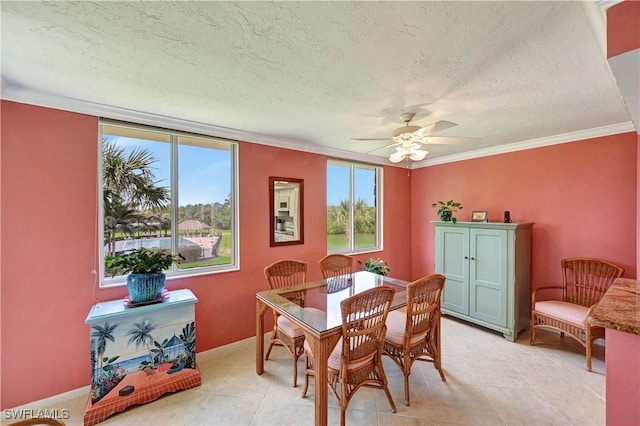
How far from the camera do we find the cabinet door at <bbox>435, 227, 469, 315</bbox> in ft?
11.5

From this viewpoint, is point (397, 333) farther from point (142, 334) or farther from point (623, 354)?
point (142, 334)

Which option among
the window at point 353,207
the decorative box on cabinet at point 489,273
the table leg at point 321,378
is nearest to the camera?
the table leg at point 321,378

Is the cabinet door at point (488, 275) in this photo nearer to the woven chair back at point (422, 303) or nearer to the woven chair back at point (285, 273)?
the woven chair back at point (422, 303)

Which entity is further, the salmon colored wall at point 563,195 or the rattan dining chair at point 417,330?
the salmon colored wall at point 563,195

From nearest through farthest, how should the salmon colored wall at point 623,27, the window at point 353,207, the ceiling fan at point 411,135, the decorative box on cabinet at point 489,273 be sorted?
the salmon colored wall at point 623,27, the ceiling fan at point 411,135, the decorative box on cabinet at point 489,273, the window at point 353,207

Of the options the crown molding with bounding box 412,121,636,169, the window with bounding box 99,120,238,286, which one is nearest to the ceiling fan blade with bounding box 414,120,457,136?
the crown molding with bounding box 412,121,636,169

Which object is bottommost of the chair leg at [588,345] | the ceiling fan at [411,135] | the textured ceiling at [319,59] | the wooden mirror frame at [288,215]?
the chair leg at [588,345]

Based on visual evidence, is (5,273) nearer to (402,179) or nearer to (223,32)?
(223,32)

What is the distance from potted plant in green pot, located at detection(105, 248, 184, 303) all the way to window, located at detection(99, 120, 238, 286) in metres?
0.35

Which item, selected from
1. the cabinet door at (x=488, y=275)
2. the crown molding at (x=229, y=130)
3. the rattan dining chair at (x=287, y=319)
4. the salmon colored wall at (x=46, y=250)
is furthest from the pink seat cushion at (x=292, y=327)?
the cabinet door at (x=488, y=275)

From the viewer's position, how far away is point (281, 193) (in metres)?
3.38

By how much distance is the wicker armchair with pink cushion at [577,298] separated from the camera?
8.63ft

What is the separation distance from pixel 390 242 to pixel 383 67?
3.37m

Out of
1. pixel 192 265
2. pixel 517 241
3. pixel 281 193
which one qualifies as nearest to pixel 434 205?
pixel 517 241
